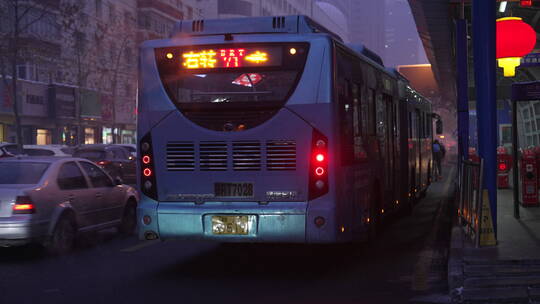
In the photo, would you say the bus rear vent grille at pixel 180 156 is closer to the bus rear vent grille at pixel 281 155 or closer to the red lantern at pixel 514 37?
the bus rear vent grille at pixel 281 155

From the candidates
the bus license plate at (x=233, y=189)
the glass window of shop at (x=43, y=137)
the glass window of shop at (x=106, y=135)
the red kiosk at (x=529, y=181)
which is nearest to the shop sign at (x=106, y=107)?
the glass window of shop at (x=106, y=135)

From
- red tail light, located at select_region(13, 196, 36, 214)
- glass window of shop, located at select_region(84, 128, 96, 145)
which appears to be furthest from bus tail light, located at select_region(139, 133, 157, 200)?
glass window of shop, located at select_region(84, 128, 96, 145)

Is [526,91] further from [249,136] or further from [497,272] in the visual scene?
[249,136]

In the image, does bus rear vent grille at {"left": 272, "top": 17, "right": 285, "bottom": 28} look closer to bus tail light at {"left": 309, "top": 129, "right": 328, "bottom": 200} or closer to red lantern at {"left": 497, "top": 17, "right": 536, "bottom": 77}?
bus tail light at {"left": 309, "top": 129, "right": 328, "bottom": 200}

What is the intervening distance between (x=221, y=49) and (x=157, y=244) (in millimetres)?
3914

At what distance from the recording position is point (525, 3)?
1352 centimetres

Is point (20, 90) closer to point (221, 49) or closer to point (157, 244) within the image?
point (157, 244)

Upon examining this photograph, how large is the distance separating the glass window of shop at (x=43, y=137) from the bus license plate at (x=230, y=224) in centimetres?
4108

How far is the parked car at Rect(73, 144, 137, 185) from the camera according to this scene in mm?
25703

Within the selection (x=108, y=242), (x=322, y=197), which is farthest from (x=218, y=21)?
(x=108, y=242)

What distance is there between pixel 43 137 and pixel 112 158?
75.5 ft

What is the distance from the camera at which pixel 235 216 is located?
797cm

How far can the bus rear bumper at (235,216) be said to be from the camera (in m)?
7.88

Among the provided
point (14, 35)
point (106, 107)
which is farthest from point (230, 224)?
point (106, 107)
